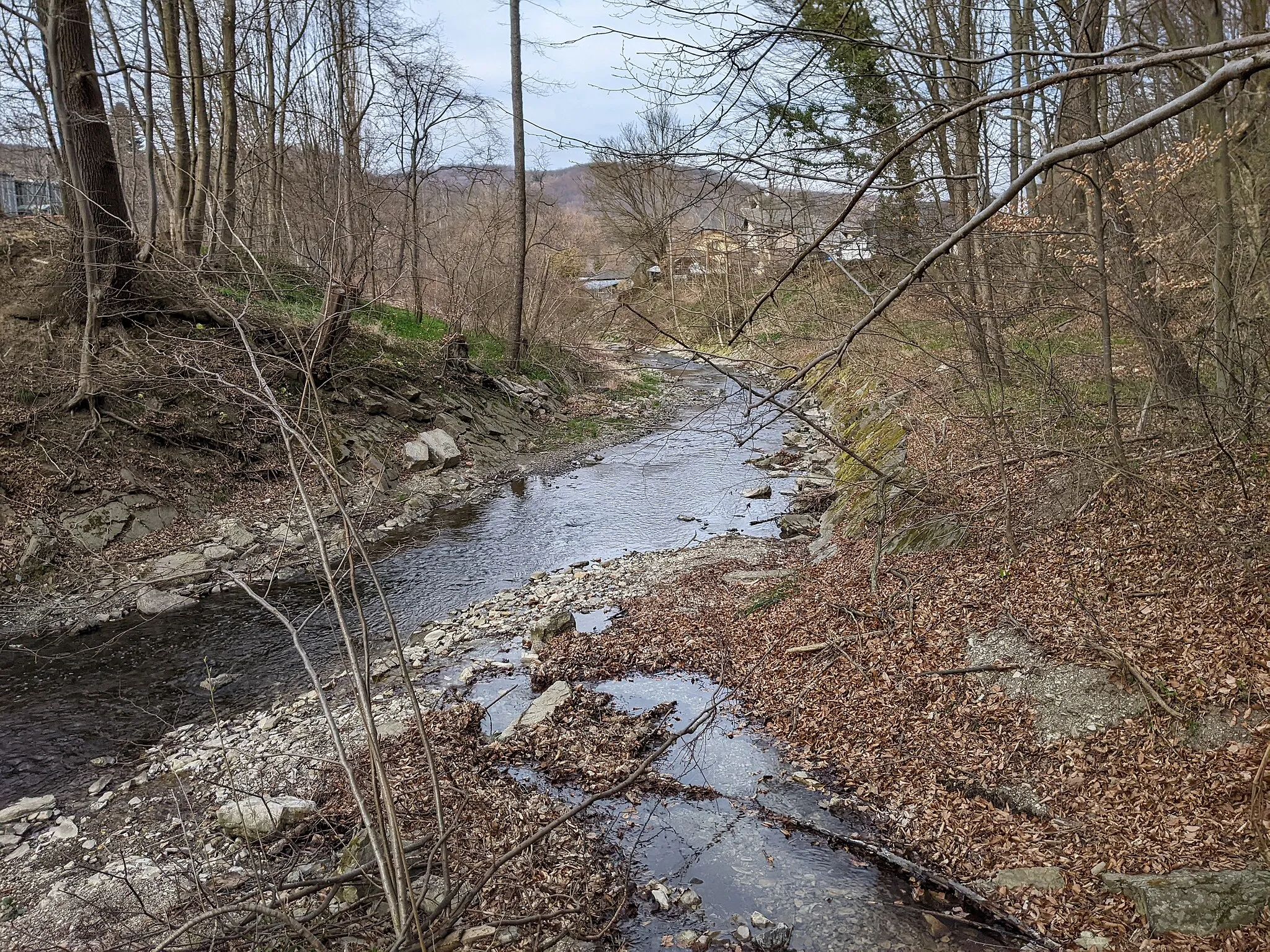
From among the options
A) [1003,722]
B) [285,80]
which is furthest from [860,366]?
[285,80]

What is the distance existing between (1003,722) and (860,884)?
1.66 metres

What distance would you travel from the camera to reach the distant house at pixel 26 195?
1661cm

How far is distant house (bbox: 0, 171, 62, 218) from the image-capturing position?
16609 mm

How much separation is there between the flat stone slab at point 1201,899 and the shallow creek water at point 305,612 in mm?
3109

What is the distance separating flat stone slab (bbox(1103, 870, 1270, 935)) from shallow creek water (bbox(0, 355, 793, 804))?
3.11 m

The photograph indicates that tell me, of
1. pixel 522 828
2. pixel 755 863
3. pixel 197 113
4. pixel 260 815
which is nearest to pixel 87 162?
pixel 197 113

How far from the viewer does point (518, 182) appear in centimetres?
1892

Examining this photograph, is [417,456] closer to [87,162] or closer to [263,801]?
[87,162]

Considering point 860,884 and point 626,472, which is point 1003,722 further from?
point 626,472

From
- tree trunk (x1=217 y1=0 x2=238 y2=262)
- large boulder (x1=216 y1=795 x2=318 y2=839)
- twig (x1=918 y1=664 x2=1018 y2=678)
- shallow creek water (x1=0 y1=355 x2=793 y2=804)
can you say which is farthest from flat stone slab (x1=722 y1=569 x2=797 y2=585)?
tree trunk (x1=217 y1=0 x2=238 y2=262)

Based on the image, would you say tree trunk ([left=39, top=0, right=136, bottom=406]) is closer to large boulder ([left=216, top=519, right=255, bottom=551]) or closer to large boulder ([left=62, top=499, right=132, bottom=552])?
large boulder ([left=62, top=499, right=132, bottom=552])

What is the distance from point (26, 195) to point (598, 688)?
20642 mm

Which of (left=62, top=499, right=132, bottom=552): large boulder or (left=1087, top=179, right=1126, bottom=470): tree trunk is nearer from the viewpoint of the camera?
(left=1087, top=179, right=1126, bottom=470): tree trunk

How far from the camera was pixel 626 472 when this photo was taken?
50.2 feet
